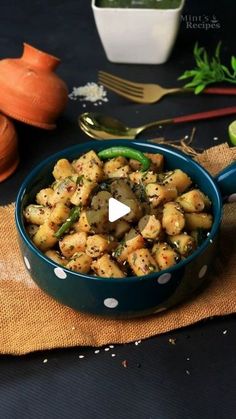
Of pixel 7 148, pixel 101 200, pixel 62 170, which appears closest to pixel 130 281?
pixel 101 200

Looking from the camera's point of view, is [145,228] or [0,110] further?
[0,110]

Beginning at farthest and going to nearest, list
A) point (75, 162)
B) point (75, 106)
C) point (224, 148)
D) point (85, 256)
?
1. point (75, 106)
2. point (224, 148)
3. point (75, 162)
4. point (85, 256)

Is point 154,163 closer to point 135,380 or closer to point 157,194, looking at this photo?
point 157,194

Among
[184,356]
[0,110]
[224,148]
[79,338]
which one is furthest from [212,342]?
[0,110]

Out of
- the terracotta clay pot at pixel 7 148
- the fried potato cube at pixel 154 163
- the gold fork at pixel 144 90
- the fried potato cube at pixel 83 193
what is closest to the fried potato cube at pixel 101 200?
the fried potato cube at pixel 83 193

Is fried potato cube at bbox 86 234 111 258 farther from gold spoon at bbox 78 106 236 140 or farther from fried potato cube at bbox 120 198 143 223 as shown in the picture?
gold spoon at bbox 78 106 236 140

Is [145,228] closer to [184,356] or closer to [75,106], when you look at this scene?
[184,356]

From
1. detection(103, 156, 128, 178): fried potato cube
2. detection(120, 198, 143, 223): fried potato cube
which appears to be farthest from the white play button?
detection(103, 156, 128, 178): fried potato cube

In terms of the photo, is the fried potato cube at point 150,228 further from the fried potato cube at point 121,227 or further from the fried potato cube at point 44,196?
the fried potato cube at point 44,196
